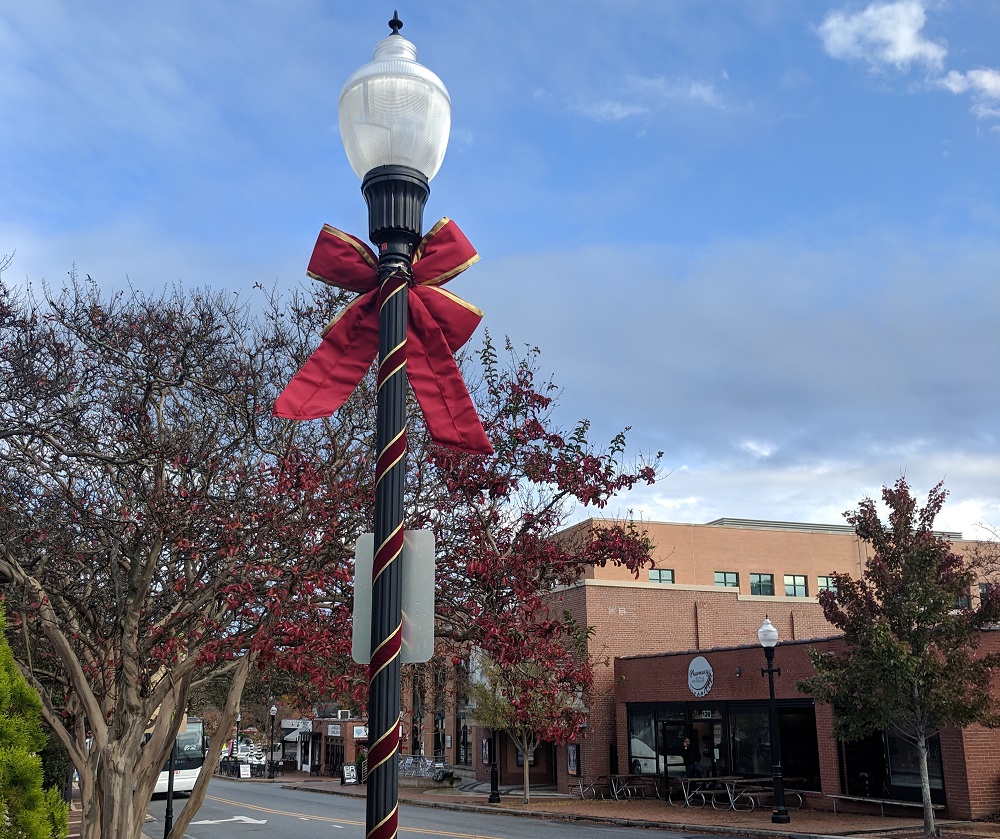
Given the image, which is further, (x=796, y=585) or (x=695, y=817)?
(x=796, y=585)

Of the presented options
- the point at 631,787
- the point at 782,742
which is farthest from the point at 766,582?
the point at 782,742

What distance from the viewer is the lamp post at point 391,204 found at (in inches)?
175

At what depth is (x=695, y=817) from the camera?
25.0 meters

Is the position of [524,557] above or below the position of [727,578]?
below

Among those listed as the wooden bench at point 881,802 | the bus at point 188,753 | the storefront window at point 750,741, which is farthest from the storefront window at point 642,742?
the bus at point 188,753

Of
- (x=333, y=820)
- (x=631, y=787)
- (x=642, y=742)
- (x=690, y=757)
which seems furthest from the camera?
(x=642, y=742)

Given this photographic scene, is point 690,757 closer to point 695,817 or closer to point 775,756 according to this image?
point 695,817

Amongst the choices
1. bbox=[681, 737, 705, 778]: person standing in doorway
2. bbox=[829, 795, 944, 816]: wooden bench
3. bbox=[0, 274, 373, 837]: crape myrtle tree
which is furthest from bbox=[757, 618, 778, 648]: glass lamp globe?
bbox=[0, 274, 373, 837]: crape myrtle tree

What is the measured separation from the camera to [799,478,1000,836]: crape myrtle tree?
1855 cm

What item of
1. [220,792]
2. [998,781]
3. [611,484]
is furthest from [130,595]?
[220,792]

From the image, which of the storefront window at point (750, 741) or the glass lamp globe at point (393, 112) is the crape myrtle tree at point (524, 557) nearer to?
the glass lamp globe at point (393, 112)

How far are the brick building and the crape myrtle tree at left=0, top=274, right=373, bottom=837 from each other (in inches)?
Answer: 715

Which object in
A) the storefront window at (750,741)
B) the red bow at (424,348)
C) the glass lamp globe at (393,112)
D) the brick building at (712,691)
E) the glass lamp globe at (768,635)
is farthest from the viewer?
the storefront window at (750,741)

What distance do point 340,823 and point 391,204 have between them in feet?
86.2
